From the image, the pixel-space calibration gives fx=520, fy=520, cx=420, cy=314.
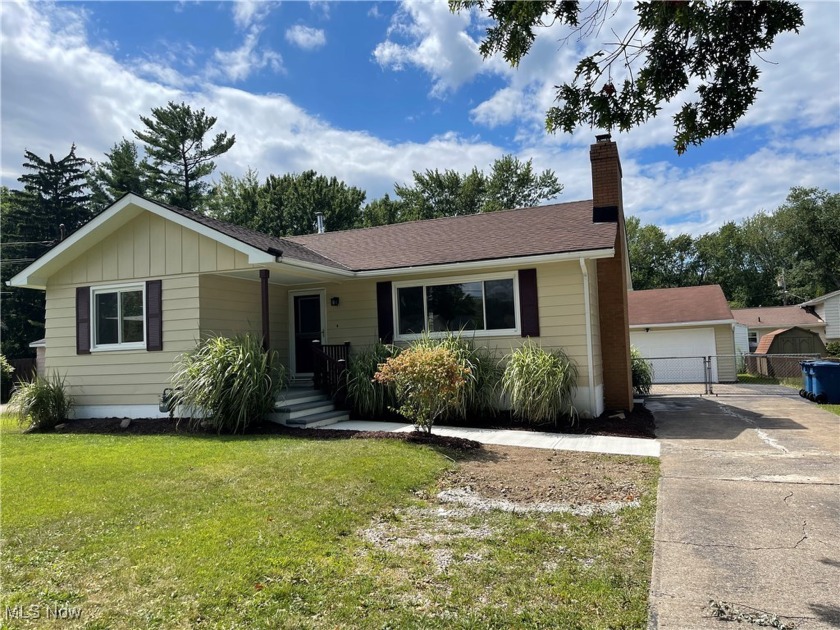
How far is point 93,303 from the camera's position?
10680 mm

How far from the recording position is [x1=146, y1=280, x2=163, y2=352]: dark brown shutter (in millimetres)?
10078

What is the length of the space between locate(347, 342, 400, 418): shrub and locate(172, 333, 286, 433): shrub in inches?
64.2

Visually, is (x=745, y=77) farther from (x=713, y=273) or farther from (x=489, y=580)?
(x=713, y=273)

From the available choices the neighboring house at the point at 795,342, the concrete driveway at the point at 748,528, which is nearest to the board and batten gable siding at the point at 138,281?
the concrete driveway at the point at 748,528

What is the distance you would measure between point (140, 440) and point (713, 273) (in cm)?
4967

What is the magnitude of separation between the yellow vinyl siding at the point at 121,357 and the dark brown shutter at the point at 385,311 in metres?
3.72

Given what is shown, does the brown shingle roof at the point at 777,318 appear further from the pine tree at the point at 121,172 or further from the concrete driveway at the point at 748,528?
the pine tree at the point at 121,172

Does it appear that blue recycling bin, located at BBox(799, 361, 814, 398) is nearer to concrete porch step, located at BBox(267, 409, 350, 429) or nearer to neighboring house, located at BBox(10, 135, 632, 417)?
neighboring house, located at BBox(10, 135, 632, 417)

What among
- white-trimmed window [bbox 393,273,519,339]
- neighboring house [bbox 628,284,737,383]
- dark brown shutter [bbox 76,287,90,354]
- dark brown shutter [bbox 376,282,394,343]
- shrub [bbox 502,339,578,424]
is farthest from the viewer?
neighboring house [bbox 628,284,737,383]

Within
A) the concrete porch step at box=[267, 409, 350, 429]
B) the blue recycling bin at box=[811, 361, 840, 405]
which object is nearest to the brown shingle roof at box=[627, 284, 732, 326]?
the blue recycling bin at box=[811, 361, 840, 405]

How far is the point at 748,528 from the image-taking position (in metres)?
4.29

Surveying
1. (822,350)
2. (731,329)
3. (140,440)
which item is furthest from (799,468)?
(822,350)

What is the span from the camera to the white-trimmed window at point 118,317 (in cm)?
1037

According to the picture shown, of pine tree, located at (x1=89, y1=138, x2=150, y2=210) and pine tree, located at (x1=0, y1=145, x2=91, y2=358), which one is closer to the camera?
pine tree, located at (x1=0, y1=145, x2=91, y2=358)
